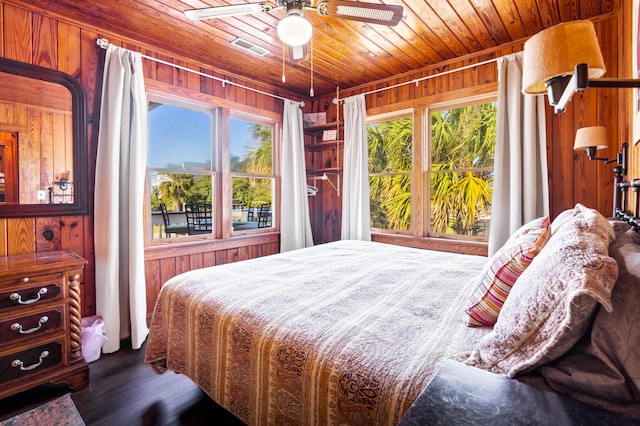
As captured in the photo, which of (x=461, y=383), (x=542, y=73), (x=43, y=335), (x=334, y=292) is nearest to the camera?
(x=461, y=383)

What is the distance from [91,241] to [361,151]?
280 cm

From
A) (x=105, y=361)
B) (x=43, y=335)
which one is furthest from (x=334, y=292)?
(x=105, y=361)

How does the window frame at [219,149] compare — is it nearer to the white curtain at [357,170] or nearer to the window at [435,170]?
the white curtain at [357,170]

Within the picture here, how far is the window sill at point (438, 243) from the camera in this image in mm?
3119

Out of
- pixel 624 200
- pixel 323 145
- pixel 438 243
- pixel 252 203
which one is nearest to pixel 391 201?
pixel 438 243

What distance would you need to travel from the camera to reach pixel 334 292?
1.54 meters

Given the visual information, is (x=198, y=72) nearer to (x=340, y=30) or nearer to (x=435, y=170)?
(x=340, y=30)

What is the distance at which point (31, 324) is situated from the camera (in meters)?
1.87

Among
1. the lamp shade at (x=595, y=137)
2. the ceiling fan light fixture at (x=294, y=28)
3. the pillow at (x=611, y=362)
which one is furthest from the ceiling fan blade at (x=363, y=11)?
the pillow at (x=611, y=362)

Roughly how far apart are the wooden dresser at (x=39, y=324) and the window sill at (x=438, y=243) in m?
2.92

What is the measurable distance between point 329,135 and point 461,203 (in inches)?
70.3

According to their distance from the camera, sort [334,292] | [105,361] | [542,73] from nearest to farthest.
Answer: [542,73]
[334,292]
[105,361]

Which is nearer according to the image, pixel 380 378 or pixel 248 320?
pixel 380 378

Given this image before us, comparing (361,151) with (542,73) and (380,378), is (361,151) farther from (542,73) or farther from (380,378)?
(380,378)
